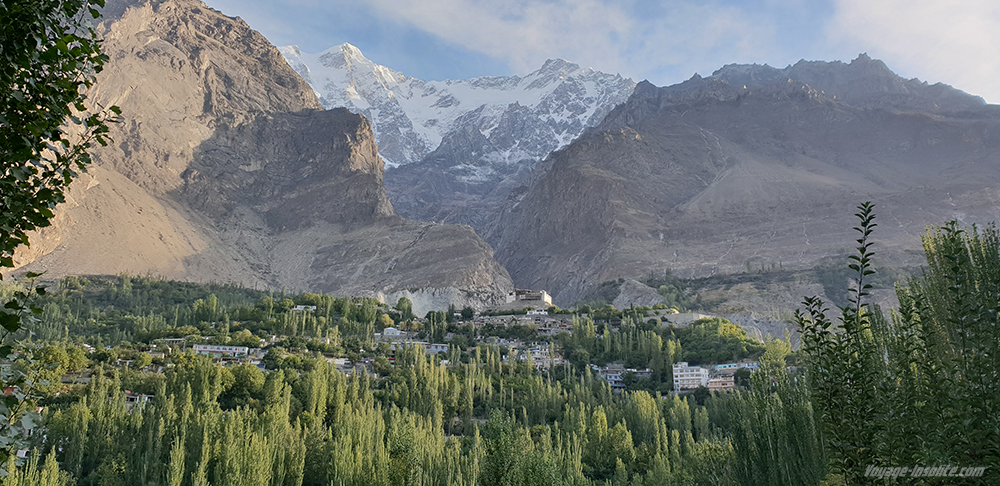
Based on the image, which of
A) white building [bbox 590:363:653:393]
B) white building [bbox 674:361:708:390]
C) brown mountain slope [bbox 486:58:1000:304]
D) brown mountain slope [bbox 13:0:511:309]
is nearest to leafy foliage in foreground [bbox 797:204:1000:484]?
white building [bbox 674:361:708:390]

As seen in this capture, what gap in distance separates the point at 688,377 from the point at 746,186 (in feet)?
340

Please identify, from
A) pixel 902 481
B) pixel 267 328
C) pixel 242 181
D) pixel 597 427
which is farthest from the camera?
pixel 242 181

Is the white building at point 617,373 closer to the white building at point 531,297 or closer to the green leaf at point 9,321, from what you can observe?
the white building at point 531,297

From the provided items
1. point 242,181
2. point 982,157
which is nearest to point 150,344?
point 242,181

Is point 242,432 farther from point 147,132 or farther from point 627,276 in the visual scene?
point 147,132

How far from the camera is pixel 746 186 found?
152750 millimetres

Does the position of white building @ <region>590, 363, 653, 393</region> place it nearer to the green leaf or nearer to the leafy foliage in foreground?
the leafy foliage in foreground

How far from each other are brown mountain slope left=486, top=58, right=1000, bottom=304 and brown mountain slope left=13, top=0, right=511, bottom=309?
32683 mm

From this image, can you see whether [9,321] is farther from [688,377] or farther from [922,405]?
[688,377]

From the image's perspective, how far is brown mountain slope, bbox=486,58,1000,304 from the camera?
128 metres

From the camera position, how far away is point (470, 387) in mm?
48500

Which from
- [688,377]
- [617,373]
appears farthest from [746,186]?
[688,377]

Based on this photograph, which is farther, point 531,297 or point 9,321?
point 531,297

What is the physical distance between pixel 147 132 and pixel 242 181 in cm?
2192
